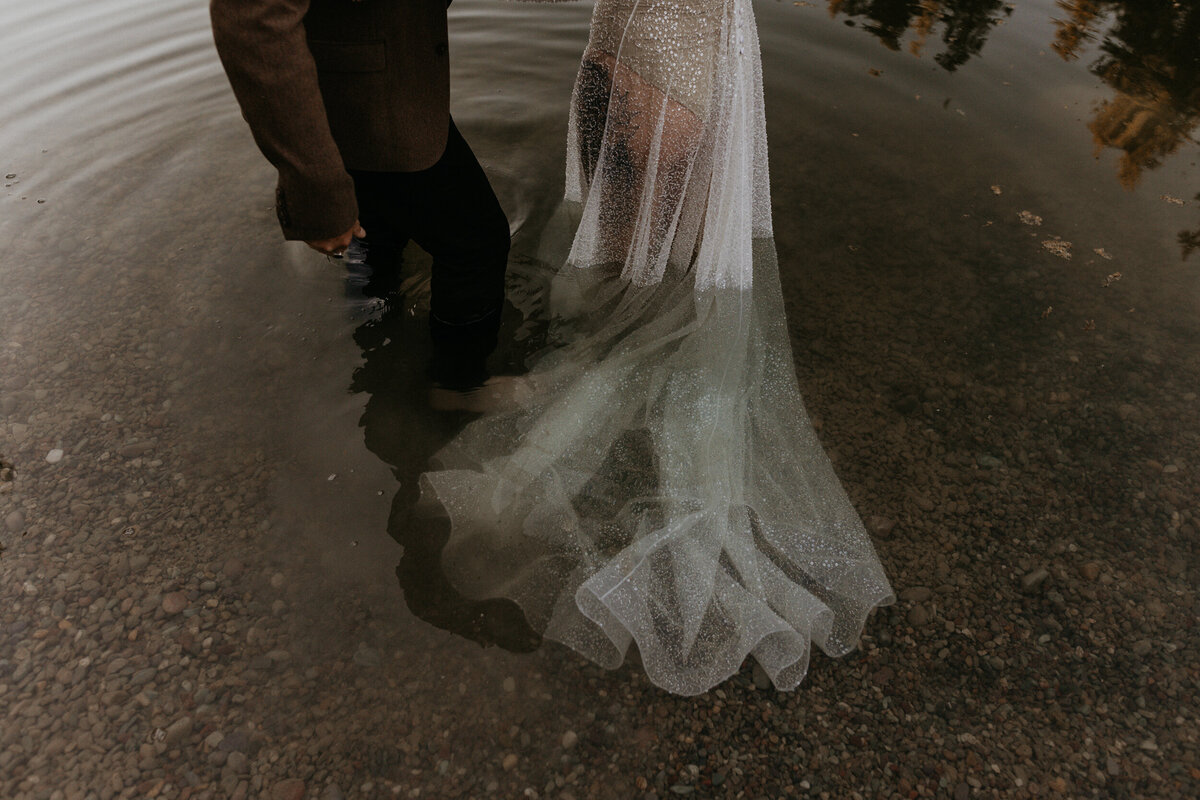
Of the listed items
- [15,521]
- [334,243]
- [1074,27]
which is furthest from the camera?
[1074,27]

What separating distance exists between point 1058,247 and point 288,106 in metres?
3.22

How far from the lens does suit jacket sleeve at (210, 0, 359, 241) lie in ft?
3.66

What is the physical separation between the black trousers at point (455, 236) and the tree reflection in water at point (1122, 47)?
10.5ft

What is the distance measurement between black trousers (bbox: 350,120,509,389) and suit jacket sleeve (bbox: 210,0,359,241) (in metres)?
0.23

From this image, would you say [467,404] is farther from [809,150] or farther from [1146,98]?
[1146,98]

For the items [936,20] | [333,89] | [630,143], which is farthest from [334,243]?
[936,20]

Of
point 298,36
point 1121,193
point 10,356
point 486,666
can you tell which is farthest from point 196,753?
point 1121,193

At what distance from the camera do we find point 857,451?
227 centimetres

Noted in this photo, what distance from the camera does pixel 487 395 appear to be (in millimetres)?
2311

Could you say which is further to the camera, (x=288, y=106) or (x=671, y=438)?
(x=671, y=438)

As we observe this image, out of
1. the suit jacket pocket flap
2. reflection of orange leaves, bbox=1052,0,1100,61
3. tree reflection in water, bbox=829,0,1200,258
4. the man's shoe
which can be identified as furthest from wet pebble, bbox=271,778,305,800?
reflection of orange leaves, bbox=1052,0,1100,61

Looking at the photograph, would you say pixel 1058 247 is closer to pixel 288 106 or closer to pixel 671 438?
pixel 671 438

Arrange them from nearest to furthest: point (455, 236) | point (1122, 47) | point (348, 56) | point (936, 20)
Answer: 1. point (348, 56)
2. point (455, 236)
3. point (1122, 47)
4. point (936, 20)

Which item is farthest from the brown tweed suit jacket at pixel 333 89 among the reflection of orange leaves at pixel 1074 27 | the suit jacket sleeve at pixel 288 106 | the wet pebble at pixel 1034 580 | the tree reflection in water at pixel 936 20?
the reflection of orange leaves at pixel 1074 27
